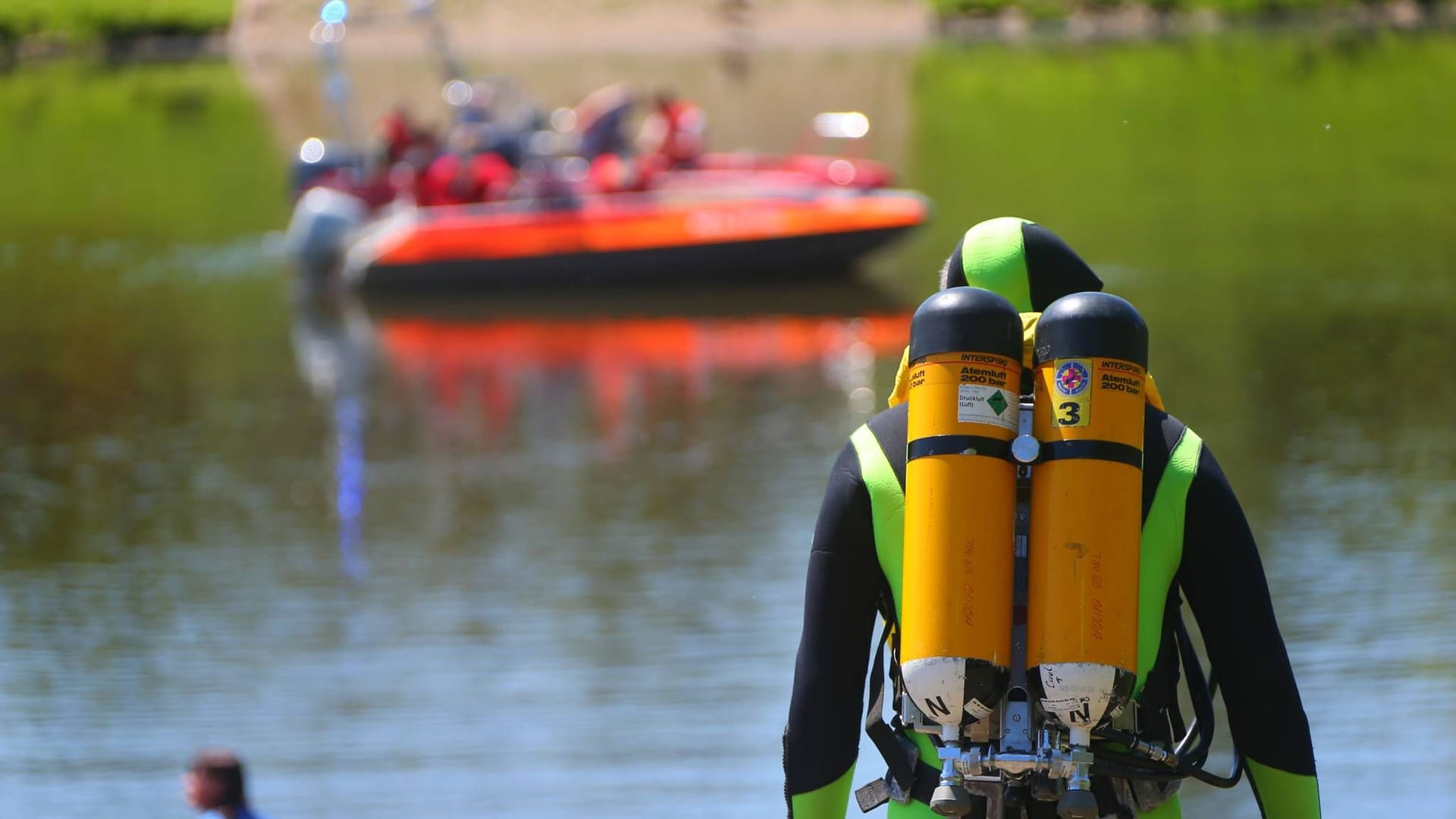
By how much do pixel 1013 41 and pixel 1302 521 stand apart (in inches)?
1779

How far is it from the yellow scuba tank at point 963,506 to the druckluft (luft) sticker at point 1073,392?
0.06 m

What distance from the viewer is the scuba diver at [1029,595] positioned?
2570 mm

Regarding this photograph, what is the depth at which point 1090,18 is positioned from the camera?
56281 millimetres

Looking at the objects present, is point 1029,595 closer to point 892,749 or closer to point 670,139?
point 892,749

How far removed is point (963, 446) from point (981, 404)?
0.05 meters

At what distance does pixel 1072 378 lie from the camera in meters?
2.57

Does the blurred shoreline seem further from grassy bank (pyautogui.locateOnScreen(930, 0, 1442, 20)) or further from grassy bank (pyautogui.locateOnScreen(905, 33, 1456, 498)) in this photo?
grassy bank (pyautogui.locateOnScreen(905, 33, 1456, 498))

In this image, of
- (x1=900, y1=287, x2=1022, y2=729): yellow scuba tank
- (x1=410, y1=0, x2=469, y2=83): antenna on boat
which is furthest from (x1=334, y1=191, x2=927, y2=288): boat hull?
(x1=900, y1=287, x2=1022, y2=729): yellow scuba tank

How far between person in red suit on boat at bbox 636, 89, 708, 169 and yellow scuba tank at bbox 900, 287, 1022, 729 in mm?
20085

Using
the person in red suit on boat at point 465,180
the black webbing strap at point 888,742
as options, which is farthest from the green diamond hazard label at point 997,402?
the person in red suit on boat at point 465,180

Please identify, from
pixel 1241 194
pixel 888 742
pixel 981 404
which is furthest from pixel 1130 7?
pixel 981 404

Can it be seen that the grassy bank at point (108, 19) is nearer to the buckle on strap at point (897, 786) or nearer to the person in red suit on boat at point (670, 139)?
the person in red suit on boat at point (670, 139)

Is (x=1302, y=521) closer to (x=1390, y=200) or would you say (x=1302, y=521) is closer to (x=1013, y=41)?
(x=1390, y=200)

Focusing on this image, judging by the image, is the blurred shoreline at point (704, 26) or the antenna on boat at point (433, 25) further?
the blurred shoreline at point (704, 26)
